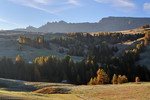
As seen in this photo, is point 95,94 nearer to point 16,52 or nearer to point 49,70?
point 49,70

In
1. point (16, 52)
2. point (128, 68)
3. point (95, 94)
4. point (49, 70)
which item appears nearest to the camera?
point (95, 94)

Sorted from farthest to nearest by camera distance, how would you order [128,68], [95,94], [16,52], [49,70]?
[16,52]
[128,68]
[49,70]
[95,94]

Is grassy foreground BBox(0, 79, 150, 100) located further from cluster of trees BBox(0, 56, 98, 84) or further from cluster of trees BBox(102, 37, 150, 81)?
cluster of trees BBox(102, 37, 150, 81)

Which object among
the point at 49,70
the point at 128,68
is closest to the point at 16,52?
the point at 49,70

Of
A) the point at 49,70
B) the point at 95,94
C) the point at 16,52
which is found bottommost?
the point at 49,70

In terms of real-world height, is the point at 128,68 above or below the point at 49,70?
above

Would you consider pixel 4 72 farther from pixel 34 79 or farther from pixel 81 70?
pixel 81 70

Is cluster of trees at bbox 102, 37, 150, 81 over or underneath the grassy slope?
underneath

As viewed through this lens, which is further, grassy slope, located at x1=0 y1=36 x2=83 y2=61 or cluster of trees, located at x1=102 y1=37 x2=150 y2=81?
grassy slope, located at x1=0 y1=36 x2=83 y2=61

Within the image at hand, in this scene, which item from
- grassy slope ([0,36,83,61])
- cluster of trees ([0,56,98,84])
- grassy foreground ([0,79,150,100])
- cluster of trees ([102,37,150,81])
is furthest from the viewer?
grassy slope ([0,36,83,61])

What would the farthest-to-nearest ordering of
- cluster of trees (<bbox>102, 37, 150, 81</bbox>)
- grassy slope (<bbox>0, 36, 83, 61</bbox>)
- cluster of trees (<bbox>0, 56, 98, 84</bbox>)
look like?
grassy slope (<bbox>0, 36, 83, 61</bbox>)
cluster of trees (<bbox>102, 37, 150, 81</bbox>)
cluster of trees (<bbox>0, 56, 98, 84</bbox>)

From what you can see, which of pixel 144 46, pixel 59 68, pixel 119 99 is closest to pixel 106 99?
pixel 119 99

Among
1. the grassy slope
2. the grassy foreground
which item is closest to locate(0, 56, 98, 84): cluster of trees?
the grassy slope

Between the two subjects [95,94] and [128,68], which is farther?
[128,68]
